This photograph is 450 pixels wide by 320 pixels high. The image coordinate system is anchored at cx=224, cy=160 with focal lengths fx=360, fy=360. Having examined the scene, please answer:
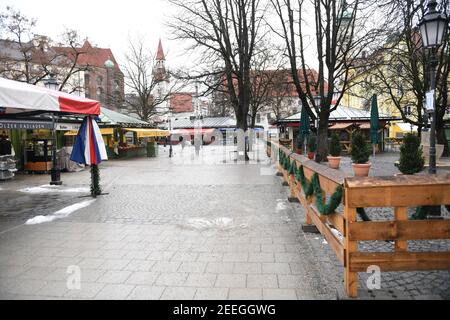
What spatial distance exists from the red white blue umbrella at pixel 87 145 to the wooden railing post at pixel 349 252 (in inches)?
324

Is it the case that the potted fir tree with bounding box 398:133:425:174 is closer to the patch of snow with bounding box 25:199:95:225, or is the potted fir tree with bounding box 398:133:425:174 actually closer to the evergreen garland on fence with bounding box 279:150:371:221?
the evergreen garland on fence with bounding box 279:150:371:221

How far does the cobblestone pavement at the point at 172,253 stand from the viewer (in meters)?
3.94

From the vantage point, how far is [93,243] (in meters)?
5.77

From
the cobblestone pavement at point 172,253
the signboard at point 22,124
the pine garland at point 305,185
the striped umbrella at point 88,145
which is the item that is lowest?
the cobblestone pavement at point 172,253

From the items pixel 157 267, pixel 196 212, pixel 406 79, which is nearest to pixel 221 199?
pixel 196 212

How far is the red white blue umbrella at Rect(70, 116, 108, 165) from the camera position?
33.2 ft

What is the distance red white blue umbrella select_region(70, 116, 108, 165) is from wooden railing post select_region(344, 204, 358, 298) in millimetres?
8240

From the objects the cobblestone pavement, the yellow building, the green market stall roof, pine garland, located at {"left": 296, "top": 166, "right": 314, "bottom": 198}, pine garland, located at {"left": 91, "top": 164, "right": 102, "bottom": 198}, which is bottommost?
the cobblestone pavement

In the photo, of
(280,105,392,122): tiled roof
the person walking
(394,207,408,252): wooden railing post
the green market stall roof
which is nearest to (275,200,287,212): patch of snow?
(394,207,408,252): wooden railing post

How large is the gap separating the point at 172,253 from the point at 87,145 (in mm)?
6082

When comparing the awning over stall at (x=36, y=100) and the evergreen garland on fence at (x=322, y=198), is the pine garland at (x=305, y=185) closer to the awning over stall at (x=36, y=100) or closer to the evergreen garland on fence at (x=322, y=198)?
the evergreen garland on fence at (x=322, y=198)

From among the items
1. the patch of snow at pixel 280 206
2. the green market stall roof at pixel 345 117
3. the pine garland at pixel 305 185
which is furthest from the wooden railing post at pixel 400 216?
the green market stall roof at pixel 345 117

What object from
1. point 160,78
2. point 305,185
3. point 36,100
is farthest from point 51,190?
point 160,78
